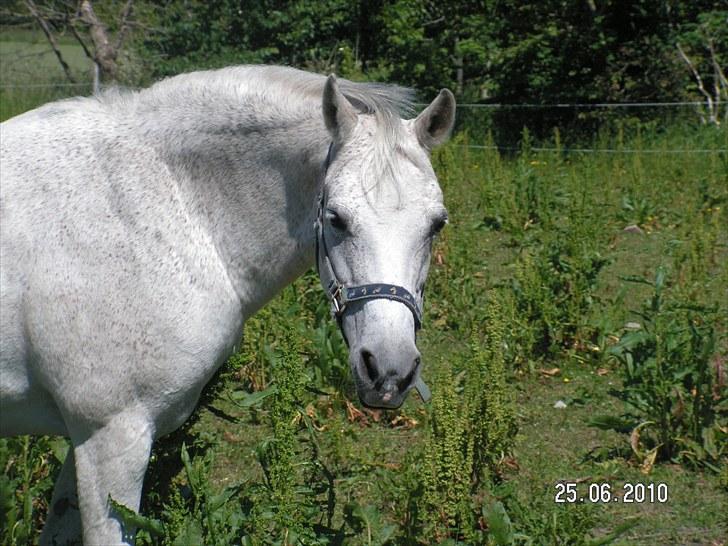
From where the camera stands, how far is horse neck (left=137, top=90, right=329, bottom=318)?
9.31ft

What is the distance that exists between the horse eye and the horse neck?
1.12 ft

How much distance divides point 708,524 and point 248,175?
2.40 metres

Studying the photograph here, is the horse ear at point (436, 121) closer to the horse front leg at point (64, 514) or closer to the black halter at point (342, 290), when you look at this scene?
the black halter at point (342, 290)

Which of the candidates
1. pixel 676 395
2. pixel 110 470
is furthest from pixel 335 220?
pixel 676 395

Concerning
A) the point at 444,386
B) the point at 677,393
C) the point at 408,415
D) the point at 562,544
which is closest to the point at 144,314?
the point at 444,386

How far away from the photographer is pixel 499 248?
752cm

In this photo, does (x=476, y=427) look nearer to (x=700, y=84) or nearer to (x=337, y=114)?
(x=337, y=114)

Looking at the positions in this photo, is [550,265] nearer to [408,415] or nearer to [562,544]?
[408,415]

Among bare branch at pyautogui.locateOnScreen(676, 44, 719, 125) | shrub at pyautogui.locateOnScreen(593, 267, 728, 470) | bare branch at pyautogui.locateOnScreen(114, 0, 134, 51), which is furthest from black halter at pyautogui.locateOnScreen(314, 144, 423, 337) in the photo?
bare branch at pyautogui.locateOnScreen(114, 0, 134, 51)

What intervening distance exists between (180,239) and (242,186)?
0.28 m

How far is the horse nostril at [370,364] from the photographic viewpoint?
230 cm

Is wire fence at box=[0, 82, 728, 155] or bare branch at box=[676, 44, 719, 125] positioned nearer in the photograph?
wire fence at box=[0, 82, 728, 155]

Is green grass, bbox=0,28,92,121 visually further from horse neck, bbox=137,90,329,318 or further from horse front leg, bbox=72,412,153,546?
horse front leg, bbox=72,412,153,546

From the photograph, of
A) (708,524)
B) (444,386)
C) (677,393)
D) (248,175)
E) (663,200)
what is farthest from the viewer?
(663,200)
